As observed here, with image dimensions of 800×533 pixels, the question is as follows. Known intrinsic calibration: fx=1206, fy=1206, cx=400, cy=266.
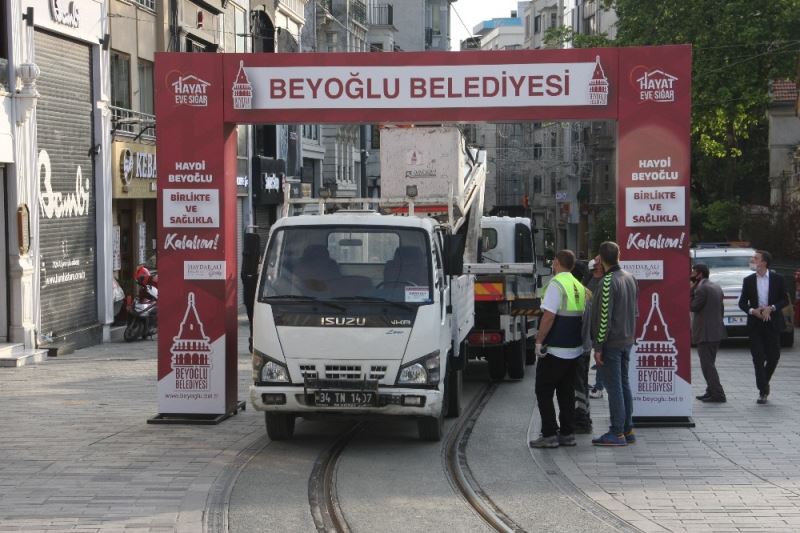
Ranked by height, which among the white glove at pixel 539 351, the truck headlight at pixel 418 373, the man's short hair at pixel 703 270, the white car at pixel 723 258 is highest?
the man's short hair at pixel 703 270

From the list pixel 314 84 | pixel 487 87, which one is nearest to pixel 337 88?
pixel 314 84

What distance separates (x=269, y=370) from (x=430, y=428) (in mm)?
1759

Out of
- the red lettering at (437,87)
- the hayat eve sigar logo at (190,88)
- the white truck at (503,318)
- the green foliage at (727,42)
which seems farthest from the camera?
the green foliage at (727,42)

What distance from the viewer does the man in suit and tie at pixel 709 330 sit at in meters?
15.2

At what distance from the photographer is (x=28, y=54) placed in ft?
65.4

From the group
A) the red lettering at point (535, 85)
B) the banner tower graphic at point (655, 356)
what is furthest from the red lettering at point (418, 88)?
the banner tower graphic at point (655, 356)

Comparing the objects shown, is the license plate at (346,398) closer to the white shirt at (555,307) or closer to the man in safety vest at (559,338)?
the man in safety vest at (559,338)

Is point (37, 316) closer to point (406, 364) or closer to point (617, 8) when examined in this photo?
point (406, 364)

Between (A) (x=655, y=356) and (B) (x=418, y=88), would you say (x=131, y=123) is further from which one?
(A) (x=655, y=356)

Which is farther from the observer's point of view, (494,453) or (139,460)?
(494,453)

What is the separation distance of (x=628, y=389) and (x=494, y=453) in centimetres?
156

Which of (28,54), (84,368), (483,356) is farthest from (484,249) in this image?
(28,54)

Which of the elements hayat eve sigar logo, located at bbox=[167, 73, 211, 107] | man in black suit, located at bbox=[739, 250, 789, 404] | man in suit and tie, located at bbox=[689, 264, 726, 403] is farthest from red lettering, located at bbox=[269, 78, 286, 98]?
man in black suit, located at bbox=[739, 250, 789, 404]

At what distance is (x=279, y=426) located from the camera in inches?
479
